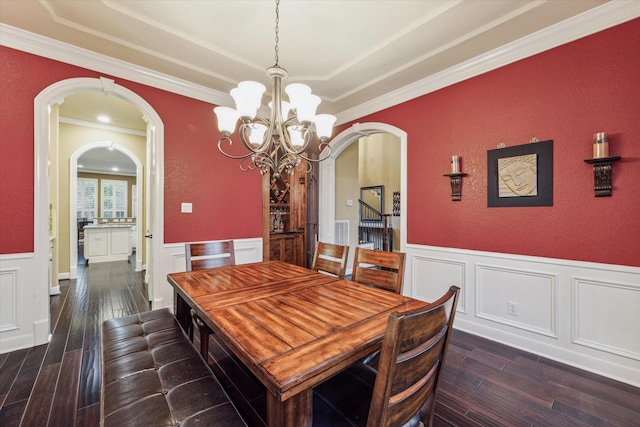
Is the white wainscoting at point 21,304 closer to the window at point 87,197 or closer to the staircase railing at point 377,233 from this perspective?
the staircase railing at point 377,233

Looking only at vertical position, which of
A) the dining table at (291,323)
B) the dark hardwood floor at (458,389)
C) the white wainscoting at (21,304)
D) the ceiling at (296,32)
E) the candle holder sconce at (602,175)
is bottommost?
the dark hardwood floor at (458,389)

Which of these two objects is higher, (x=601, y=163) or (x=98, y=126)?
(x=98, y=126)

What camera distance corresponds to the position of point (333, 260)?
7.75 feet

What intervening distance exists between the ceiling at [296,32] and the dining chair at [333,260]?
77.5 inches

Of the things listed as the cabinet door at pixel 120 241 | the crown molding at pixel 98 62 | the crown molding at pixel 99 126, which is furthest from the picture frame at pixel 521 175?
the cabinet door at pixel 120 241

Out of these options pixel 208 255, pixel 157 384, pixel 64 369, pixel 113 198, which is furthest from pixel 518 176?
pixel 113 198

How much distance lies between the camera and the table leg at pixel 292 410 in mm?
882

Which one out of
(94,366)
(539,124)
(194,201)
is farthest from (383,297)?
(194,201)

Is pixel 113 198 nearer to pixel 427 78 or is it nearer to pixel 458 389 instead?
pixel 427 78

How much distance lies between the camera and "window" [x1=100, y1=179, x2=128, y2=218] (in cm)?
1091

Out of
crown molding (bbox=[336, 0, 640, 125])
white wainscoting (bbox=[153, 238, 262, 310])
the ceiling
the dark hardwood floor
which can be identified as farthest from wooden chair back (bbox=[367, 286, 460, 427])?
white wainscoting (bbox=[153, 238, 262, 310])

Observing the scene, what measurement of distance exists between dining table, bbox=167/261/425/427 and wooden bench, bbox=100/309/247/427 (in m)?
0.25

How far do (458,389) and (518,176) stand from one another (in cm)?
195

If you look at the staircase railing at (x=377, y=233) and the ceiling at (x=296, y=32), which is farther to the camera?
the staircase railing at (x=377, y=233)
